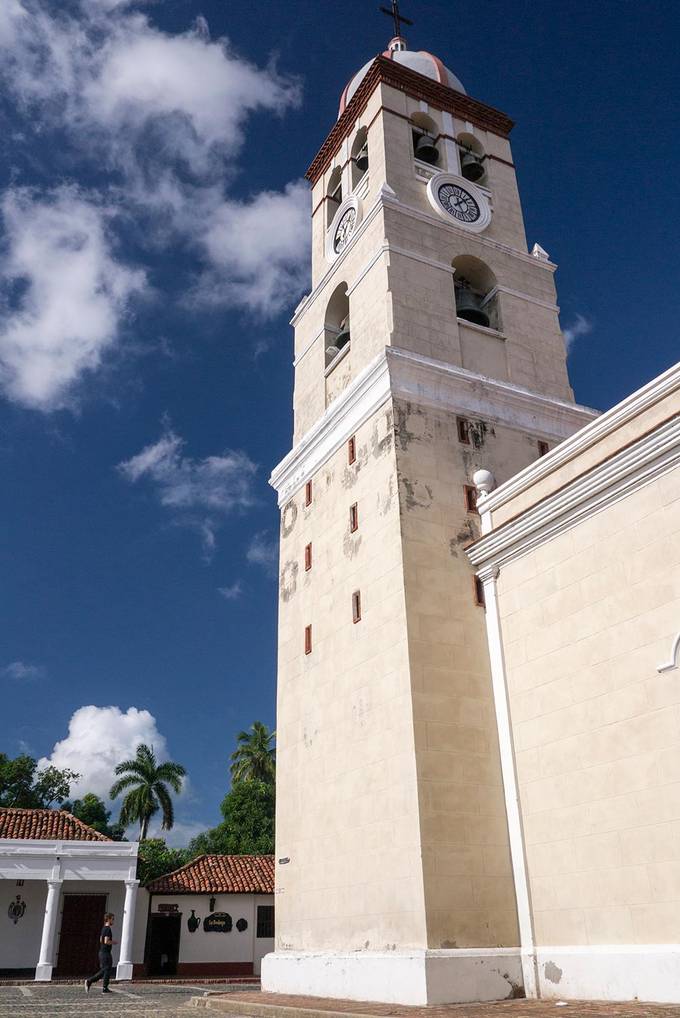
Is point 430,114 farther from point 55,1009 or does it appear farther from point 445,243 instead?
point 55,1009

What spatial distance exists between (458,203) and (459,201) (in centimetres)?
12

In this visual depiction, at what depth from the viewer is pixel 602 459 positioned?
12859mm

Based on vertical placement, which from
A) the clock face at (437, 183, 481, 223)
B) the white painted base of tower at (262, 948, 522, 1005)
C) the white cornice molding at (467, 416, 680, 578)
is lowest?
the white painted base of tower at (262, 948, 522, 1005)

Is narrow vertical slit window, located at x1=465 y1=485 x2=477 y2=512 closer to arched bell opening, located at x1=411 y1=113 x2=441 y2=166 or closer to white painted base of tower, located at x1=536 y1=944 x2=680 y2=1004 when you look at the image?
white painted base of tower, located at x1=536 y1=944 x2=680 y2=1004

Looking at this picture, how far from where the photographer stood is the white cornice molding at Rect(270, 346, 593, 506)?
16453 millimetres

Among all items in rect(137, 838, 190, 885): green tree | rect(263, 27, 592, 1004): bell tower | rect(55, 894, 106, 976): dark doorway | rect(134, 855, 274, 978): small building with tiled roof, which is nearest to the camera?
rect(263, 27, 592, 1004): bell tower

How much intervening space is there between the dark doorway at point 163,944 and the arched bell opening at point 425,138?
83.2ft

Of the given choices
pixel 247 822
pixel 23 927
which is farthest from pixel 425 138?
pixel 247 822

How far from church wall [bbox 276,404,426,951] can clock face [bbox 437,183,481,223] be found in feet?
22.9

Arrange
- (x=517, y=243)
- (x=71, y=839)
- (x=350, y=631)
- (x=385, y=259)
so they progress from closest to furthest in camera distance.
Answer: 1. (x=350, y=631)
2. (x=385, y=259)
3. (x=517, y=243)
4. (x=71, y=839)

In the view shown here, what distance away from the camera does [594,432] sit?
13.5 meters

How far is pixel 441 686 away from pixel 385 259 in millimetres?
9485

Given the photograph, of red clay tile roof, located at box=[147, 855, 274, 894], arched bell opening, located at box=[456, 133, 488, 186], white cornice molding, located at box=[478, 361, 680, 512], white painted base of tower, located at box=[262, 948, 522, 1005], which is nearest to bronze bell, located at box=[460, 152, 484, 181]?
arched bell opening, located at box=[456, 133, 488, 186]

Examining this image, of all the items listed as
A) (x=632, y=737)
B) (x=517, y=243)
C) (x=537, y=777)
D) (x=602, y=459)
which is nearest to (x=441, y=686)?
(x=537, y=777)
